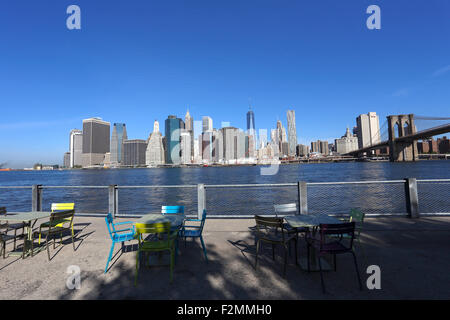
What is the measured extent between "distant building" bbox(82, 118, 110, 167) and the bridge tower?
19085cm

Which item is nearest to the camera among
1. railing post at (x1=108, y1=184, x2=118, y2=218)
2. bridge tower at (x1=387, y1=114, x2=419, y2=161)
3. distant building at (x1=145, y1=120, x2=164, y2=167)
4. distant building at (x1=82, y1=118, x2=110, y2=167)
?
railing post at (x1=108, y1=184, x2=118, y2=218)

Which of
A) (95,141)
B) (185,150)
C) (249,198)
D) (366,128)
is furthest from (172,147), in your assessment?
(249,198)

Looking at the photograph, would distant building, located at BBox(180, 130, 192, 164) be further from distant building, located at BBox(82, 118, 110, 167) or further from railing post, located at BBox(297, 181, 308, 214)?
railing post, located at BBox(297, 181, 308, 214)

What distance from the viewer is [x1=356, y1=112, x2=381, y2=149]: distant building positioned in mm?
146500

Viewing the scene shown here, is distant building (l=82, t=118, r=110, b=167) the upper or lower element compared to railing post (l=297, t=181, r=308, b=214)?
upper

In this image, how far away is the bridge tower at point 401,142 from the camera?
297 feet

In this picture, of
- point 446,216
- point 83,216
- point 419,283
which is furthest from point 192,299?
point 446,216

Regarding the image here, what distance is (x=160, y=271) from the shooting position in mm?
3852

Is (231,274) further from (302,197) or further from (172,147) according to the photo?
(172,147)

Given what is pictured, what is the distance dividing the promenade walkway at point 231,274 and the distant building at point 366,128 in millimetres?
163110

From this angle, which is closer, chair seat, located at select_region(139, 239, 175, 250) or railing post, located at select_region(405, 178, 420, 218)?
chair seat, located at select_region(139, 239, 175, 250)

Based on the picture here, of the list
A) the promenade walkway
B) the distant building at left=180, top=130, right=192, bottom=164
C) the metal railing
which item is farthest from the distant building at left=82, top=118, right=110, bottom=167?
the promenade walkway

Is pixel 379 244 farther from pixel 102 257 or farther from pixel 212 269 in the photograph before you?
pixel 102 257
